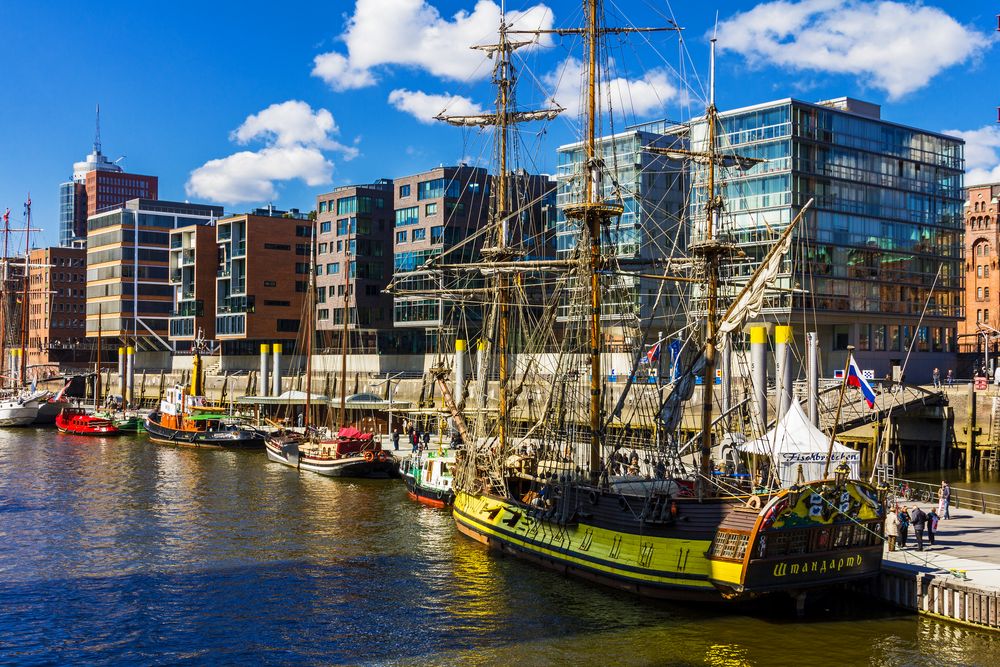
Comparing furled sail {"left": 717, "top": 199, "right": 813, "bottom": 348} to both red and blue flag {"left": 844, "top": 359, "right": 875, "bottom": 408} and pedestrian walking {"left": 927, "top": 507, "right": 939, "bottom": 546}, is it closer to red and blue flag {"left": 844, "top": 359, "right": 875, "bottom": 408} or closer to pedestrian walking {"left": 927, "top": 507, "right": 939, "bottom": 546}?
red and blue flag {"left": 844, "top": 359, "right": 875, "bottom": 408}

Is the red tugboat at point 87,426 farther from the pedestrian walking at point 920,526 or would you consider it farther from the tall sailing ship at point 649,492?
the pedestrian walking at point 920,526

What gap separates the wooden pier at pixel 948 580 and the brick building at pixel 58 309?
16536 centimetres

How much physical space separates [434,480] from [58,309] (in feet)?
495

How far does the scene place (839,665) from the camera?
86.4 feet

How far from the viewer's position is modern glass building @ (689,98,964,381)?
8294 centimetres

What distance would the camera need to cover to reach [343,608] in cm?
3278

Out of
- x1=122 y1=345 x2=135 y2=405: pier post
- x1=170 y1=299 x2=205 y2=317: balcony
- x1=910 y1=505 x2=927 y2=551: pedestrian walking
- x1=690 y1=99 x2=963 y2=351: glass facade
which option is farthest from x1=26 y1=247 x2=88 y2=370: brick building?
x1=910 y1=505 x2=927 y2=551: pedestrian walking

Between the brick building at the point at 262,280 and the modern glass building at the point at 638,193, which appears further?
the brick building at the point at 262,280

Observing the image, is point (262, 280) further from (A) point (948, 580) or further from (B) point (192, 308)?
(A) point (948, 580)

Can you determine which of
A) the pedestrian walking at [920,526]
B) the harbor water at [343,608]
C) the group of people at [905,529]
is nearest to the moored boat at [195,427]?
the harbor water at [343,608]

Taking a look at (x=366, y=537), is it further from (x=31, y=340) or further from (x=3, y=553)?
(x=31, y=340)

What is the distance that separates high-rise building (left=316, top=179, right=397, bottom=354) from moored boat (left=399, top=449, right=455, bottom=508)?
62083 mm

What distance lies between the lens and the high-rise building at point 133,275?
15188 centimetres

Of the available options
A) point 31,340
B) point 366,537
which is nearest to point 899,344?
point 366,537
